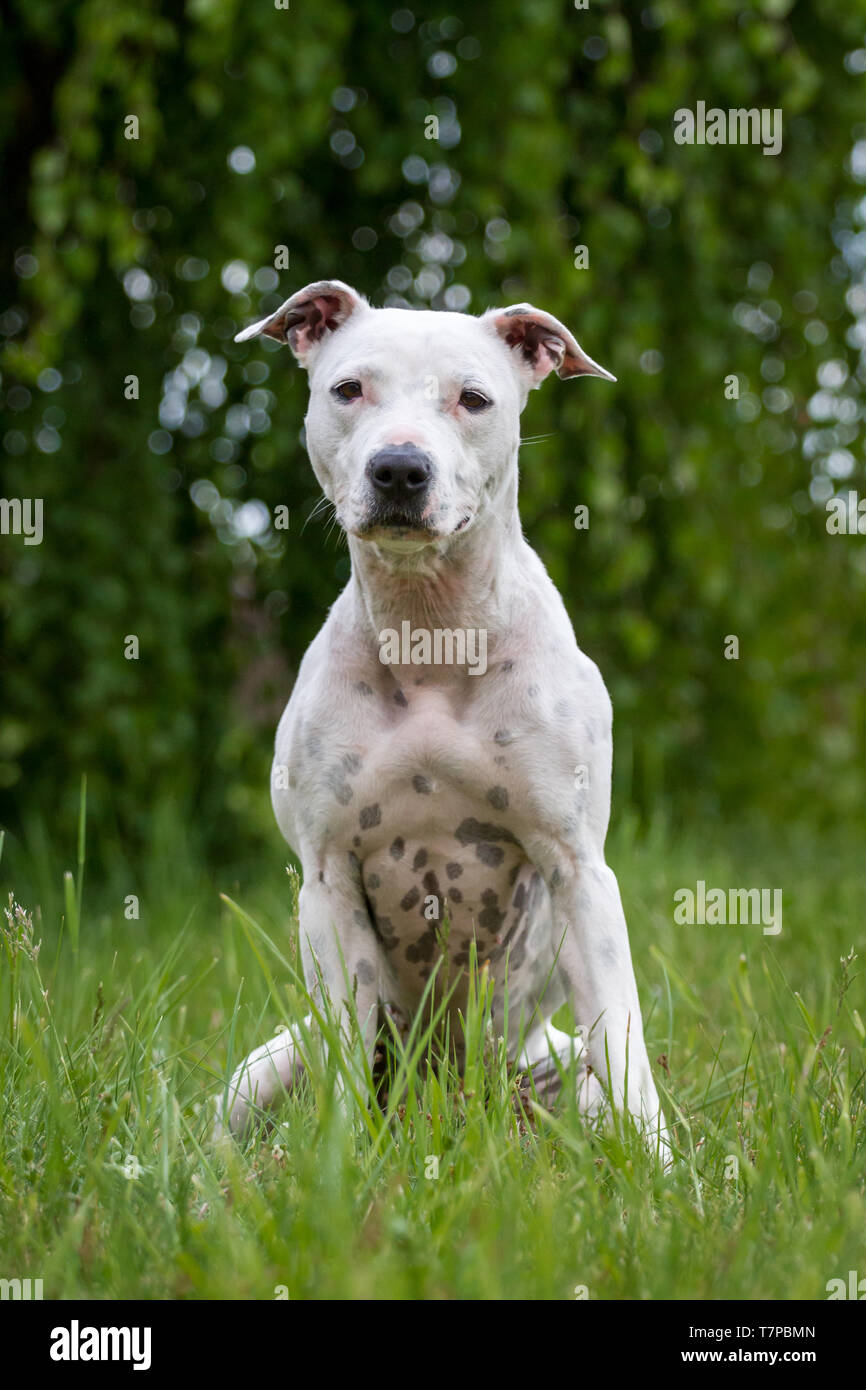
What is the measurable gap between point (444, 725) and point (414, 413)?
1.85ft

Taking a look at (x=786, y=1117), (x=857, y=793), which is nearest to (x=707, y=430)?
(x=857, y=793)

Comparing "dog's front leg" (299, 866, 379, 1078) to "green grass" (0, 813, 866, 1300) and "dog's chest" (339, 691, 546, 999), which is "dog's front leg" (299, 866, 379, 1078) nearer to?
"dog's chest" (339, 691, 546, 999)

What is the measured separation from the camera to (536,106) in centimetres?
476

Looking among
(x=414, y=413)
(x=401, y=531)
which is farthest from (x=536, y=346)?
(x=401, y=531)

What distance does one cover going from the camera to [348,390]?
2691 millimetres

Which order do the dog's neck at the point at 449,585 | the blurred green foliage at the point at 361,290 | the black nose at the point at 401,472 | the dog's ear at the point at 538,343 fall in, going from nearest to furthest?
the black nose at the point at 401,472
the dog's neck at the point at 449,585
the dog's ear at the point at 538,343
the blurred green foliage at the point at 361,290

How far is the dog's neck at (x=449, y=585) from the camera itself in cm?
275

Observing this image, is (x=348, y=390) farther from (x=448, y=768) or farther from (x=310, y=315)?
(x=448, y=768)

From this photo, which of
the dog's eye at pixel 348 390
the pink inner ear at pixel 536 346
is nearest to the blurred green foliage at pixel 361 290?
the pink inner ear at pixel 536 346

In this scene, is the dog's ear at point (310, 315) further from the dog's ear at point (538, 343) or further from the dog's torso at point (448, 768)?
the dog's torso at point (448, 768)

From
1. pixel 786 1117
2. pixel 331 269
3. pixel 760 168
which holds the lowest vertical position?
pixel 786 1117

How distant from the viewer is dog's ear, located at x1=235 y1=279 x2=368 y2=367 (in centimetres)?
290
